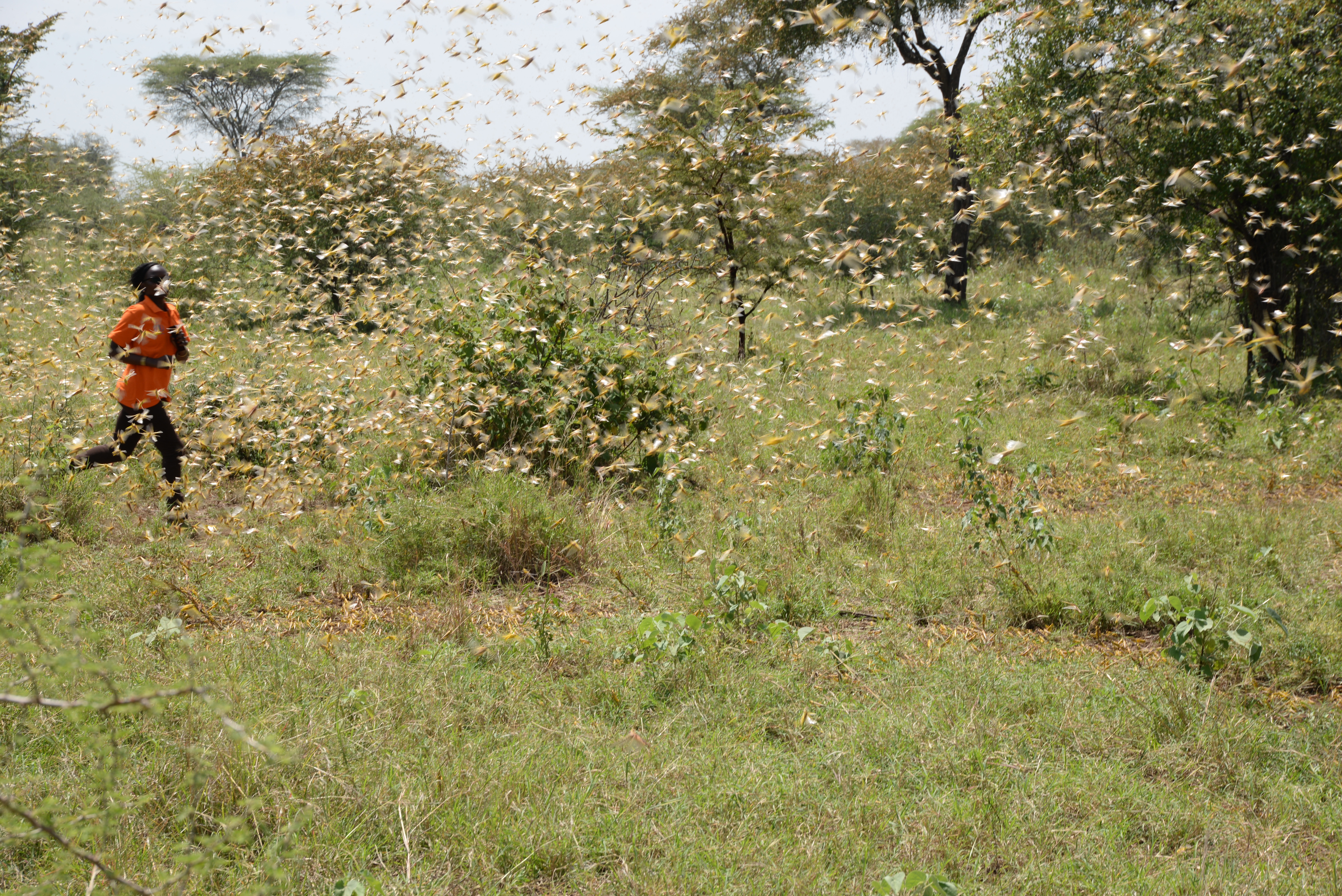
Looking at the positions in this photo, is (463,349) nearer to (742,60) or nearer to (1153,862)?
(1153,862)

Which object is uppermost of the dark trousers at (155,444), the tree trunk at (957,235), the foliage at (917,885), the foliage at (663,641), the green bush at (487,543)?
the tree trunk at (957,235)

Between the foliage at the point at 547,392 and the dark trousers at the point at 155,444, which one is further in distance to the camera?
the foliage at the point at 547,392

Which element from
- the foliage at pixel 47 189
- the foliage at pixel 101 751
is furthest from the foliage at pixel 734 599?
the foliage at pixel 47 189

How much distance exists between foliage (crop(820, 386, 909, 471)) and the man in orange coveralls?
4494 millimetres

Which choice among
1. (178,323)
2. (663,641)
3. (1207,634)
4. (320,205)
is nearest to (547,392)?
(178,323)

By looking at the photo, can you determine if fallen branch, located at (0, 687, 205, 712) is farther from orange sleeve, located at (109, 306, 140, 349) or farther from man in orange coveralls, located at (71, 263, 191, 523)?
orange sleeve, located at (109, 306, 140, 349)

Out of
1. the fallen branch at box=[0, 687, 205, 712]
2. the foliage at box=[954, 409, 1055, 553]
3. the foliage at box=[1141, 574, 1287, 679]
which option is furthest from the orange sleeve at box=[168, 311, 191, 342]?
the foliage at box=[1141, 574, 1287, 679]

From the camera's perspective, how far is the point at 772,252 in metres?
11.6

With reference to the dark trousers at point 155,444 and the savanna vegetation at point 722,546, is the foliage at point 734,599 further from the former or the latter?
the dark trousers at point 155,444

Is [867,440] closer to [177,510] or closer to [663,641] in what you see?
[663,641]

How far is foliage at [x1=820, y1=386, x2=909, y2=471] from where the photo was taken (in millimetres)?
6664

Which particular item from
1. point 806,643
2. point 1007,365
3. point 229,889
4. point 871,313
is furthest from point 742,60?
point 229,889

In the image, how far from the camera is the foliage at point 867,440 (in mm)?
6664

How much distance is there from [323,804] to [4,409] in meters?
6.57
